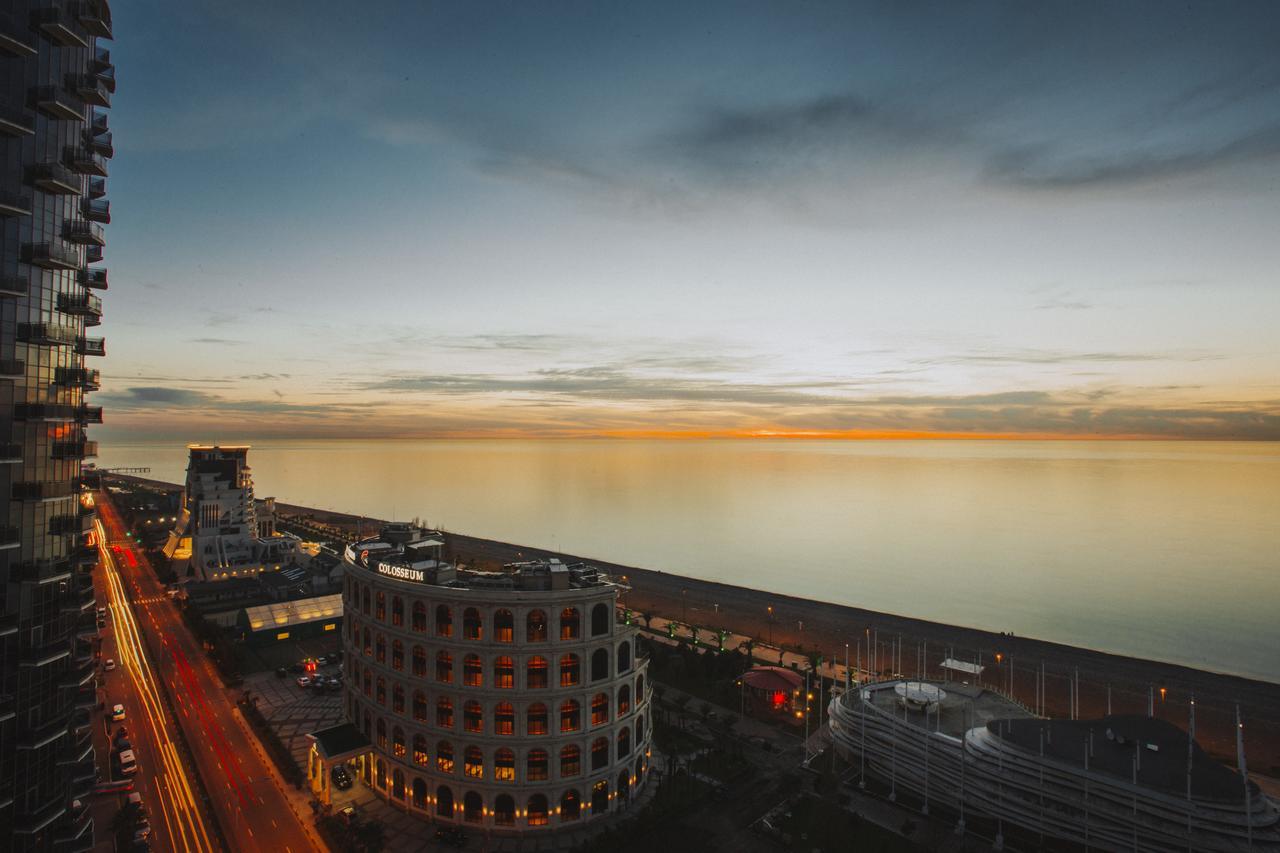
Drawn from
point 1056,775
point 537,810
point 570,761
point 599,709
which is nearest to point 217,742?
point 537,810

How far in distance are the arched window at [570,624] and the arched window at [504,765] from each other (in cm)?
1087

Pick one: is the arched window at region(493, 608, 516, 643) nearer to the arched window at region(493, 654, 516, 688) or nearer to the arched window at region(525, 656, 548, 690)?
the arched window at region(493, 654, 516, 688)

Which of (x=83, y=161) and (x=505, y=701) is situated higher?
(x=83, y=161)

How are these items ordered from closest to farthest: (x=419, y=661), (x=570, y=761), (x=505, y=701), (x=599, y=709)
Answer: (x=505, y=701)
(x=570, y=761)
(x=599, y=709)
(x=419, y=661)

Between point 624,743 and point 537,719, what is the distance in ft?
29.4

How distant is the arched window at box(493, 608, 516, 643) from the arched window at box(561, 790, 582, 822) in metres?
14.2

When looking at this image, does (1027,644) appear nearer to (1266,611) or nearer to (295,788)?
(1266,611)

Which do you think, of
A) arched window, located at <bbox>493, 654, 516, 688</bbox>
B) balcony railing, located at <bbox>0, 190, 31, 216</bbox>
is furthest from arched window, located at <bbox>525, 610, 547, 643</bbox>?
balcony railing, located at <bbox>0, 190, 31, 216</bbox>

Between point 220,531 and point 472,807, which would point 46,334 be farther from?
point 220,531

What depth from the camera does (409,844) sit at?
5447cm

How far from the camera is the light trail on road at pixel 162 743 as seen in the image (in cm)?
5553

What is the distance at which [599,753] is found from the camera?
58.6 metres

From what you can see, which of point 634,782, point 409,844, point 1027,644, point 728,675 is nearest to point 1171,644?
point 1027,644

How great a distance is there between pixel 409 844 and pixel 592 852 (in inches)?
602
